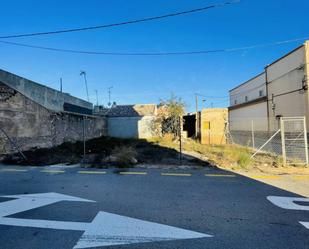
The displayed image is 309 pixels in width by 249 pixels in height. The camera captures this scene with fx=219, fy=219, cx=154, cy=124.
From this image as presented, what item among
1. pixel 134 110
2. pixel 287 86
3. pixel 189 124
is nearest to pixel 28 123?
pixel 134 110

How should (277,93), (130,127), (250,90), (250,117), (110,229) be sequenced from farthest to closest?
(250,90) → (250,117) → (130,127) → (277,93) → (110,229)

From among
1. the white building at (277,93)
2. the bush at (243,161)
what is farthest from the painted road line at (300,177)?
the white building at (277,93)

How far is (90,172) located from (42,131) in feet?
23.5

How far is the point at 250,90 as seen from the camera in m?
28.1

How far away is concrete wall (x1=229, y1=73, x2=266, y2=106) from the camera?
80.5 feet

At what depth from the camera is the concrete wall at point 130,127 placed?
23016 millimetres

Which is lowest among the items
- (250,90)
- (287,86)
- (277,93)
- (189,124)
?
(189,124)

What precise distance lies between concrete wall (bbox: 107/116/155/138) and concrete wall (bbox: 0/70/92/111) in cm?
662

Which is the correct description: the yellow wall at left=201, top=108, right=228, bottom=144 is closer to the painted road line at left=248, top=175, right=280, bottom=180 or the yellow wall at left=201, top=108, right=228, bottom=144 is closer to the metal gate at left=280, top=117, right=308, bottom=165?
the metal gate at left=280, top=117, right=308, bottom=165

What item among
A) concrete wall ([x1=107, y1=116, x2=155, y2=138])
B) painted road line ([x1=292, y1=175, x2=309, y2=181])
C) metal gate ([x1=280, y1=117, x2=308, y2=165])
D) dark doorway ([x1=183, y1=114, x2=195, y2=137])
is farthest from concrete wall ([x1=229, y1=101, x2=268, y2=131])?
painted road line ([x1=292, y1=175, x2=309, y2=181])

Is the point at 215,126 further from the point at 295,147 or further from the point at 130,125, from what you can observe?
the point at 130,125

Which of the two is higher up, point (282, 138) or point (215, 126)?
point (215, 126)

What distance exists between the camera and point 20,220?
3484 mm

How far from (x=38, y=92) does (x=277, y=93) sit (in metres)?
20.2
